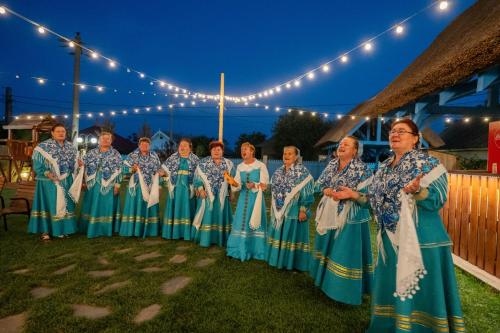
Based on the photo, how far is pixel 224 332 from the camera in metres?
2.85

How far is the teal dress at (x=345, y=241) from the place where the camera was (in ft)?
10.9

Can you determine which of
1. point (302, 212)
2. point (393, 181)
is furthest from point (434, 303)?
point (302, 212)

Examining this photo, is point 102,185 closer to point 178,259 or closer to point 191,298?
point 178,259

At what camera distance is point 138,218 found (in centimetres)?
621

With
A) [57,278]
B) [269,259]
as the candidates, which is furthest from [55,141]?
[269,259]

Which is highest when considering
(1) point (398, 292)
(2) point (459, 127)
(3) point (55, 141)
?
(2) point (459, 127)

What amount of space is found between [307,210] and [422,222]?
6.74 feet

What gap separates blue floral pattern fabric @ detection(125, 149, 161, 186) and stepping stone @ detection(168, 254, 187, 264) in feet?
5.90

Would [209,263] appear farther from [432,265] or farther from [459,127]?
[459,127]

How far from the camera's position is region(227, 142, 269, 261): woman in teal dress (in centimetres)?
493

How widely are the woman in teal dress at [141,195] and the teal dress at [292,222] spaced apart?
2.76 metres

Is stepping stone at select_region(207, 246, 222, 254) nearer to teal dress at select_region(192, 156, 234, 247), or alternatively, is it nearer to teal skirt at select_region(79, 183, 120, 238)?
teal dress at select_region(192, 156, 234, 247)

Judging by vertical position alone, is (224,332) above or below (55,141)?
below

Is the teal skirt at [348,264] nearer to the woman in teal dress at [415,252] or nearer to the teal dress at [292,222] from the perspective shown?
the woman in teal dress at [415,252]
